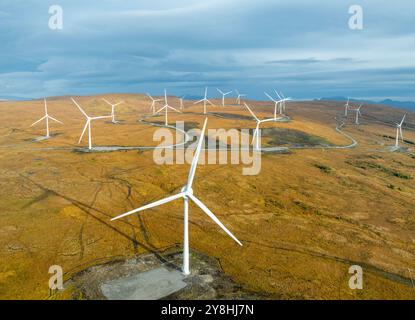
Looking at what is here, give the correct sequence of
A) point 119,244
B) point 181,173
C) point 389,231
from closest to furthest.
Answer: point 119,244, point 389,231, point 181,173

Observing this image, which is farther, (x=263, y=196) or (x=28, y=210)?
(x=263, y=196)

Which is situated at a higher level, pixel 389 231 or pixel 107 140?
pixel 107 140

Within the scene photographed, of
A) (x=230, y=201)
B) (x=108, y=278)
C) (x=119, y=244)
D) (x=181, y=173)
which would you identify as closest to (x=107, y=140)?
(x=181, y=173)

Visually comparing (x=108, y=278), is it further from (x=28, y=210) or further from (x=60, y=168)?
(x=60, y=168)

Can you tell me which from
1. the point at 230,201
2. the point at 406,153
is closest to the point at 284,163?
the point at 230,201

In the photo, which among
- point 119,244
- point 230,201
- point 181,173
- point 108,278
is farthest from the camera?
point 181,173
